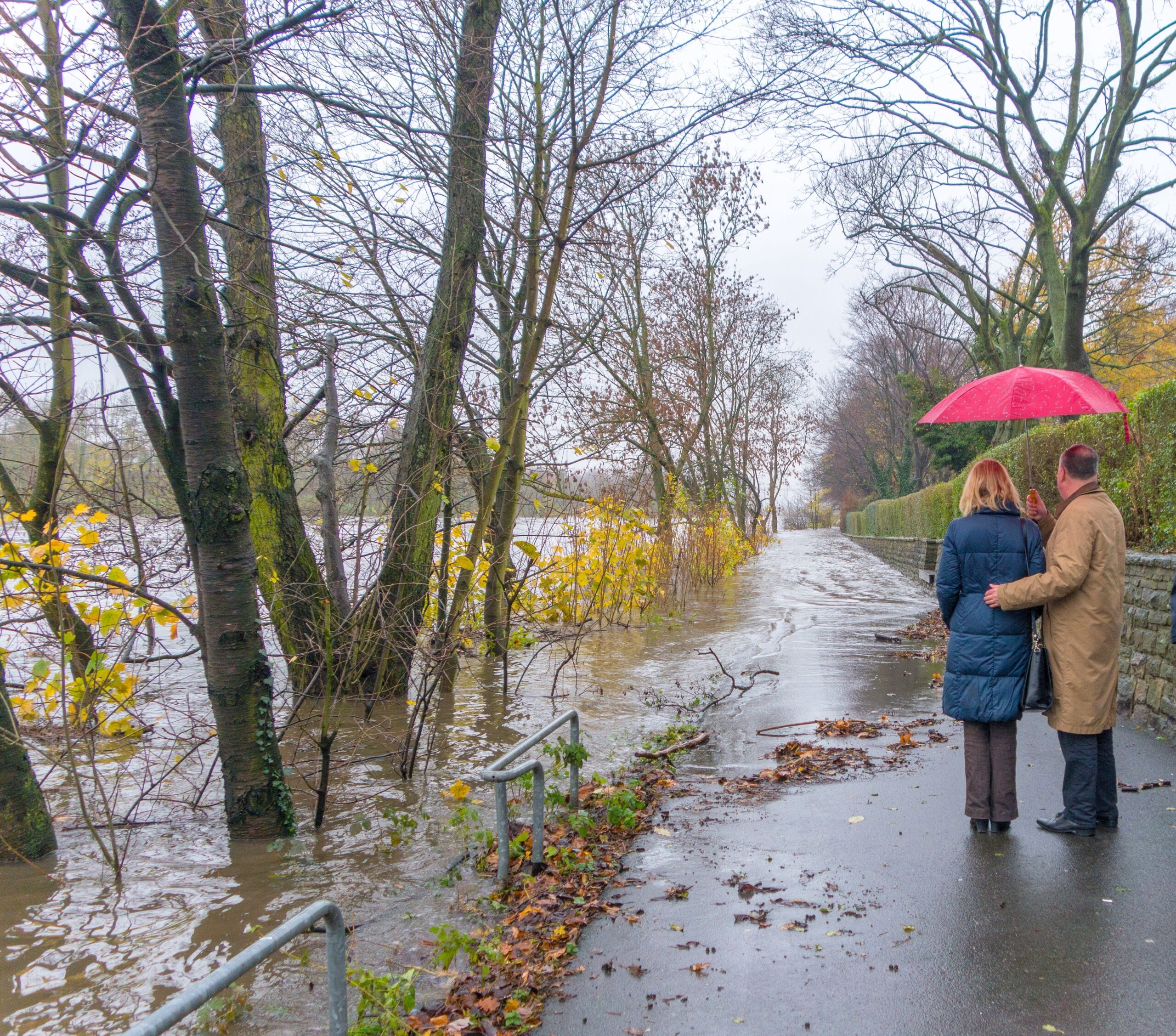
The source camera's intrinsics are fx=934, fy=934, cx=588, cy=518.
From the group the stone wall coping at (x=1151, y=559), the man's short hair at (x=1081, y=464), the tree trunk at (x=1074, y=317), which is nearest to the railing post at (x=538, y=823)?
the man's short hair at (x=1081, y=464)

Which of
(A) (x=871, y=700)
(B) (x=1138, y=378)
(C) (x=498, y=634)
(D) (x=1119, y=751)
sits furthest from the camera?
(B) (x=1138, y=378)

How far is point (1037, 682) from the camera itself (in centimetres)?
502

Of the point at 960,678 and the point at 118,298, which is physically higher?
the point at 118,298

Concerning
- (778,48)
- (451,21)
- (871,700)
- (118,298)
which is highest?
(778,48)

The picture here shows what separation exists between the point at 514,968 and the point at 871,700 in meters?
6.17

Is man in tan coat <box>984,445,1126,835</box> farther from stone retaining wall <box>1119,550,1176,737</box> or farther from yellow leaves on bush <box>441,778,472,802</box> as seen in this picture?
yellow leaves on bush <box>441,778,472,802</box>

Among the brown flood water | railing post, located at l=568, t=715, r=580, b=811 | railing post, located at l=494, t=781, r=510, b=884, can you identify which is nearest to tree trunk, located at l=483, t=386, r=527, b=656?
the brown flood water

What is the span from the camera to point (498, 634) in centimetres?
1037

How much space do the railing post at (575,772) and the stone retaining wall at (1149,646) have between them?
429 cm

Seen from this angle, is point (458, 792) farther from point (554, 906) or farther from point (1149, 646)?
point (1149, 646)

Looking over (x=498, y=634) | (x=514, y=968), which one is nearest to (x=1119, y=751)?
(x=514, y=968)

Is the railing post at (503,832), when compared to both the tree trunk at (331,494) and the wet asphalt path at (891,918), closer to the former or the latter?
the wet asphalt path at (891,918)

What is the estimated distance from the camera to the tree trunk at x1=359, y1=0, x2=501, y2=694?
7.72 metres

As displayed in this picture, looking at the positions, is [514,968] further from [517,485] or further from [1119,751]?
[517,485]
